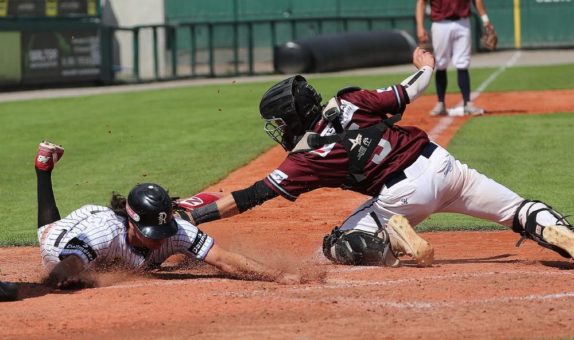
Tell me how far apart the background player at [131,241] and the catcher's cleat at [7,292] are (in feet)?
1.07

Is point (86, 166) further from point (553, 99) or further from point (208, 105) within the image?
point (553, 99)

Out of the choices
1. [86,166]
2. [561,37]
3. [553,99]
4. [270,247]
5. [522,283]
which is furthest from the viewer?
[561,37]

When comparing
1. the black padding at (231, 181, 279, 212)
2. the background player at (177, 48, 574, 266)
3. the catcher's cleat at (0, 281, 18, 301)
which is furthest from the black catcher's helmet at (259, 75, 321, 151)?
the catcher's cleat at (0, 281, 18, 301)

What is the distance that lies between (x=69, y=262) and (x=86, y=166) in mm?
6377

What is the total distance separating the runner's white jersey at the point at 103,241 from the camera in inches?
261

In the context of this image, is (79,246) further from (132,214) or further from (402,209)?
(402,209)

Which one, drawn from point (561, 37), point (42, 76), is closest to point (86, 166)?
point (42, 76)

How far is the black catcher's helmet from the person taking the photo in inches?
268

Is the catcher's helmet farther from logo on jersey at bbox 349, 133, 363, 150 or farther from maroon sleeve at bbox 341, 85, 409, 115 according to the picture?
maroon sleeve at bbox 341, 85, 409, 115

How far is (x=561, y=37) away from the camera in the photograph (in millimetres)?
34625

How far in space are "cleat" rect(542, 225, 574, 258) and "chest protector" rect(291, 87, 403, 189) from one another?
122 centimetres

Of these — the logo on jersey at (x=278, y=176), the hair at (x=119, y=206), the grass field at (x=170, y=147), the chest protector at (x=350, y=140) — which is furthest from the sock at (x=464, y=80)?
the hair at (x=119, y=206)

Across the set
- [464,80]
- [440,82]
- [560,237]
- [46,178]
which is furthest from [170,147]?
[560,237]

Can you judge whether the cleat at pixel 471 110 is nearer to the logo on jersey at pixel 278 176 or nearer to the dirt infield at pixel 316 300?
the dirt infield at pixel 316 300
